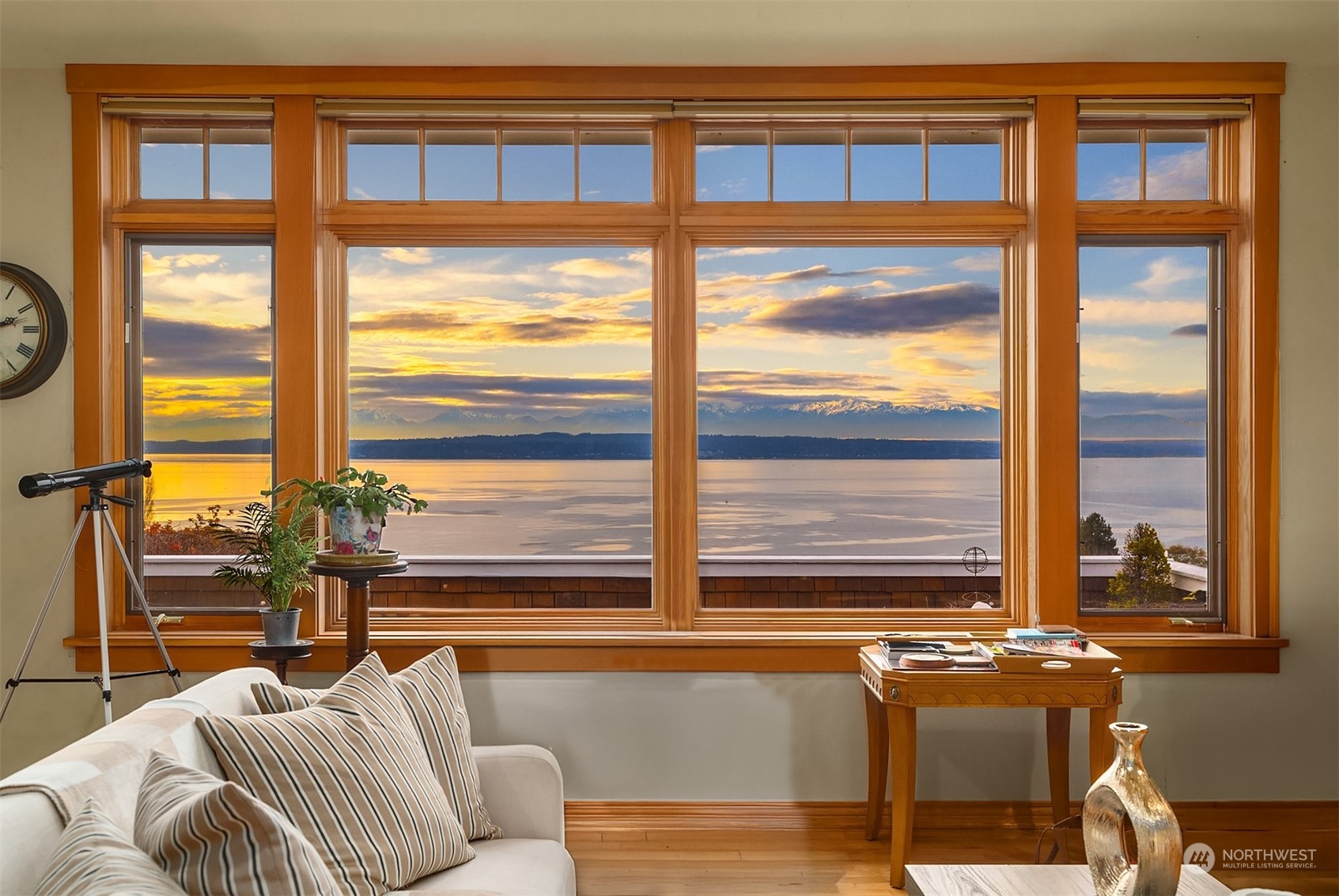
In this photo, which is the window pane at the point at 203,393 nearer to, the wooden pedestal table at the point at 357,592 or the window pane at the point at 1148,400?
the wooden pedestal table at the point at 357,592

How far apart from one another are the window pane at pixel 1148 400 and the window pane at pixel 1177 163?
0.76 ft

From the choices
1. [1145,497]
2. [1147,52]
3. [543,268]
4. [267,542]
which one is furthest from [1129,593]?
[267,542]

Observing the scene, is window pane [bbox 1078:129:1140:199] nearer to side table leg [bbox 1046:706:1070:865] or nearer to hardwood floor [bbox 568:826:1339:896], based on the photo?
side table leg [bbox 1046:706:1070:865]

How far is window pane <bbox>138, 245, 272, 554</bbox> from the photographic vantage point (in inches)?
136

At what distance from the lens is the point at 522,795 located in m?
2.27

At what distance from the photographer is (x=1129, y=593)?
11.3 feet

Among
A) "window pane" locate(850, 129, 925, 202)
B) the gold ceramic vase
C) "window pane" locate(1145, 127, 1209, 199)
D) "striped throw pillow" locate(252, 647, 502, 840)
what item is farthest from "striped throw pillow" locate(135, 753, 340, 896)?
"window pane" locate(1145, 127, 1209, 199)

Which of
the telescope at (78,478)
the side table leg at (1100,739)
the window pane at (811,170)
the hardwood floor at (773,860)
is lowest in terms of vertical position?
the hardwood floor at (773,860)

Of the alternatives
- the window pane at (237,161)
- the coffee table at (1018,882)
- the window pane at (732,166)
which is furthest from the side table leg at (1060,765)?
the window pane at (237,161)

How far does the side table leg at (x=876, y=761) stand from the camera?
314cm

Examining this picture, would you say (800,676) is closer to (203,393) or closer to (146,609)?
(146,609)

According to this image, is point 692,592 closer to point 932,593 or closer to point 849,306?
point 932,593

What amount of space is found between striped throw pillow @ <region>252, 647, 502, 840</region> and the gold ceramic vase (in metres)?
1.37

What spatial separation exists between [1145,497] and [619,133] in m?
2.51
